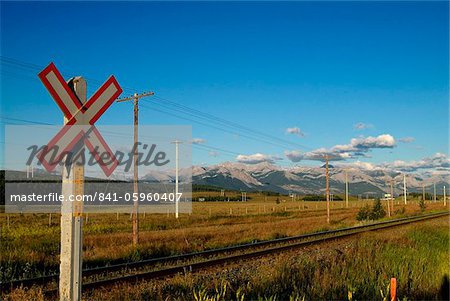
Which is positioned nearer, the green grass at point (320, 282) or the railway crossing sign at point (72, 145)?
the railway crossing sign at point (72, 145)

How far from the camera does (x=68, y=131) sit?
14.5 feet

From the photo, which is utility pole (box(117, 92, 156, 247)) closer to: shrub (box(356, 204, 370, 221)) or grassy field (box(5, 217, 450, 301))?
grassy field (box(5, 217, 450, 301))

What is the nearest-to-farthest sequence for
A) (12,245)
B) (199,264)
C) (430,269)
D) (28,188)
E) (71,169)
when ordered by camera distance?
(71,169), (430,269), (199,264), (12,245), (28,188)

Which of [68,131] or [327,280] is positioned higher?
[68,131]

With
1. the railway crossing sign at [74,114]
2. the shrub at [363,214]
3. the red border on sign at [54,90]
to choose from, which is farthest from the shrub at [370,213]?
the red border on sign at [54,90]

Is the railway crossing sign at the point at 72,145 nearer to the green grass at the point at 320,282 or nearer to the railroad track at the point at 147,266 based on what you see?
the green grass at the point at 320,282

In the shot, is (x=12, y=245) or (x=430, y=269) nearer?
(x=430, y=269)

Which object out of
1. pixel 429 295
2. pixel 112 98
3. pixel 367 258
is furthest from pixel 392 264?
pixel 112 98

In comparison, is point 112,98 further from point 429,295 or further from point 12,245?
point 12,245

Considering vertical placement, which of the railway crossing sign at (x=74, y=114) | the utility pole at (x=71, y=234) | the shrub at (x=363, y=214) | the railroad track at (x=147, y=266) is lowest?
the shrub at (x=363, y=214)

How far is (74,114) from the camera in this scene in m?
4.45

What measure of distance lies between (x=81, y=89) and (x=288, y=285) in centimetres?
634

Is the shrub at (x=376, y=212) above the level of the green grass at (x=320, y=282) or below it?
below

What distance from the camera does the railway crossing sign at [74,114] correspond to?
4.36 m
